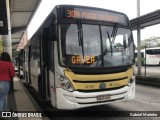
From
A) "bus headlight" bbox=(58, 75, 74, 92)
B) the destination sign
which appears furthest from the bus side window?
"bus headlight" bbox=(58, 75, 74, 92)

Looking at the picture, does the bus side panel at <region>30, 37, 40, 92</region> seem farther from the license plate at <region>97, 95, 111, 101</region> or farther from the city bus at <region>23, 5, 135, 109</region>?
the license plate at <region>97, 95, 111, 101</region>

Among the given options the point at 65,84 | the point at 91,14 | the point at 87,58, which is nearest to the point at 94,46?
the point at 87,58

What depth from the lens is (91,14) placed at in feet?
29.1

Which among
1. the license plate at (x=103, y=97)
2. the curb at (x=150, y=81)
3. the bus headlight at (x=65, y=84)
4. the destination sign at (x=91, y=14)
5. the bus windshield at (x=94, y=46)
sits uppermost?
the destination sign at (x=91, y=14)

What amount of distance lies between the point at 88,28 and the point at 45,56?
5.71ft

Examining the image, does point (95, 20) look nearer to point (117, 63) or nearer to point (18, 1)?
point (117, 63)

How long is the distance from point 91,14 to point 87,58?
1.35 meters

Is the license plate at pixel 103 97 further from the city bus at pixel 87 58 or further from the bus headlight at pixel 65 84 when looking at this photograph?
the bus headlight at pixel 65 84

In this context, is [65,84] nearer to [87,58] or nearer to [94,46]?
[87,58]

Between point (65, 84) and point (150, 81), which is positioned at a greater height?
point (65, 84)

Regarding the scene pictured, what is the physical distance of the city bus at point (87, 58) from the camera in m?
8.16

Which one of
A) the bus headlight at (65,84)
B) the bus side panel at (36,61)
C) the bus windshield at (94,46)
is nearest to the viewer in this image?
the bus headlight at (65,84)

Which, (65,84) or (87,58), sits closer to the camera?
(65,84)

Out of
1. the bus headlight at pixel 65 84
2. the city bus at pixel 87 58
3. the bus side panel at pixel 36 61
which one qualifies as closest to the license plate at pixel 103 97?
the city bus at pixel 87 58
